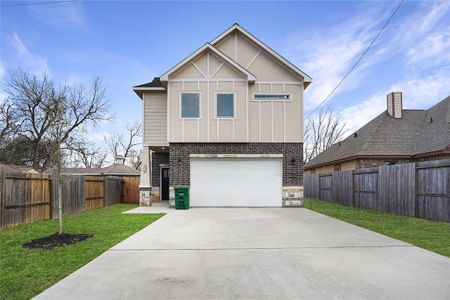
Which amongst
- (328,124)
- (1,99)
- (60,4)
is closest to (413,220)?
(60,4)

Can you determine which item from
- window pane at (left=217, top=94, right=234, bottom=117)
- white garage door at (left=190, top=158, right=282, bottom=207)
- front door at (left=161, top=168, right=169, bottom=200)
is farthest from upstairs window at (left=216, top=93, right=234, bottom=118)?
front door at (left=161, top=168, right=169, bottom=200)

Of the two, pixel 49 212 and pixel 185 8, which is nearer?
pixel 49 212

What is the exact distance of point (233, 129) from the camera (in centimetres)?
1582

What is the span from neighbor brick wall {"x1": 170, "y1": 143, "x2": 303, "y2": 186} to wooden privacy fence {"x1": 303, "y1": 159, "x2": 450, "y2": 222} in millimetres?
2890

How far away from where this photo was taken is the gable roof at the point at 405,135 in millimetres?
18625

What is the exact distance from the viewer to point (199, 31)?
57.4 feet

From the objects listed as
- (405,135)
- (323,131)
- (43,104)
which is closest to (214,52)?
(405,135)

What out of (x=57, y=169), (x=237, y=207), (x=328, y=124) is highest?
(x=328, y=124)

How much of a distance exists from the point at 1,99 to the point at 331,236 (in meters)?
28.5

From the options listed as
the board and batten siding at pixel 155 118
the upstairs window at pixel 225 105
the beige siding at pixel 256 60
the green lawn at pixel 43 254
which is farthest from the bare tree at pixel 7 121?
the green lawn at pixel 43 254

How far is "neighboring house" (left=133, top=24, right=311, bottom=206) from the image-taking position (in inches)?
623

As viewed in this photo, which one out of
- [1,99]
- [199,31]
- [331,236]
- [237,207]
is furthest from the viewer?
[1,99]

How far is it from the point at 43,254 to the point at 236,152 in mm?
10386

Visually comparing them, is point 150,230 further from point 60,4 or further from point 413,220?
point 60,4
